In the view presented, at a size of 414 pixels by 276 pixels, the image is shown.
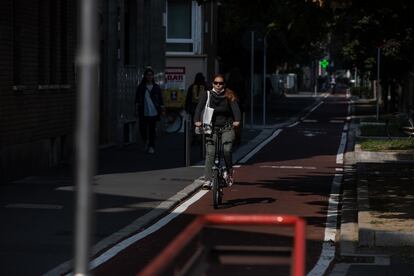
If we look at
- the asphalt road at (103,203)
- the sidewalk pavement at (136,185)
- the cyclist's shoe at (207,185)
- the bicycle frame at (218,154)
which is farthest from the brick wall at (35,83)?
the bicycle frame at (218,154)

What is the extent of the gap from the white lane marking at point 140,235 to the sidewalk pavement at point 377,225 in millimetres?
2045

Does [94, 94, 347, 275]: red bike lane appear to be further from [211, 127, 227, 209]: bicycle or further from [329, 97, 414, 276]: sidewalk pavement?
[329, 97, 414, 276]: sidewalk pavement

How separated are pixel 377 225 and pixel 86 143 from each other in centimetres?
693

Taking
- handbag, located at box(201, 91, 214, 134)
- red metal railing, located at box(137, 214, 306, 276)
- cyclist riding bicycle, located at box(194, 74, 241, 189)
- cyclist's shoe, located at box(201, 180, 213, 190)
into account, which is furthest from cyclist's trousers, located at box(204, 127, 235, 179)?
red metal railing, located at box(137, 214, 306, 276)

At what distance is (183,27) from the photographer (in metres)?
34.0

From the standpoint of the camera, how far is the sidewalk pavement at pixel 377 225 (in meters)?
8.05

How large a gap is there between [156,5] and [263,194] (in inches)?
576

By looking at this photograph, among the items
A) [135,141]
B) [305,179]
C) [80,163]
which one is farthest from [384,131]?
[80,163]

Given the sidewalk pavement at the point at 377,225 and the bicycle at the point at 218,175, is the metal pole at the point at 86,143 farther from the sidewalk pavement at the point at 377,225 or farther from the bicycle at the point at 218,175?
the bicycle at the point at 218,175

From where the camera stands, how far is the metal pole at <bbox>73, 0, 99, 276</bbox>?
9.00ft

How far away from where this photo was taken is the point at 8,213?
1065 centimetres

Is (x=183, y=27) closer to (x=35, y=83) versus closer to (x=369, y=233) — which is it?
(x=35, y=83)

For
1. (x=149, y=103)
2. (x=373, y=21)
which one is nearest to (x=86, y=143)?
(x=373, y=21)

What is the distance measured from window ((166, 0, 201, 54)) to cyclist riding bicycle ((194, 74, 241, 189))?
21.0 meters
